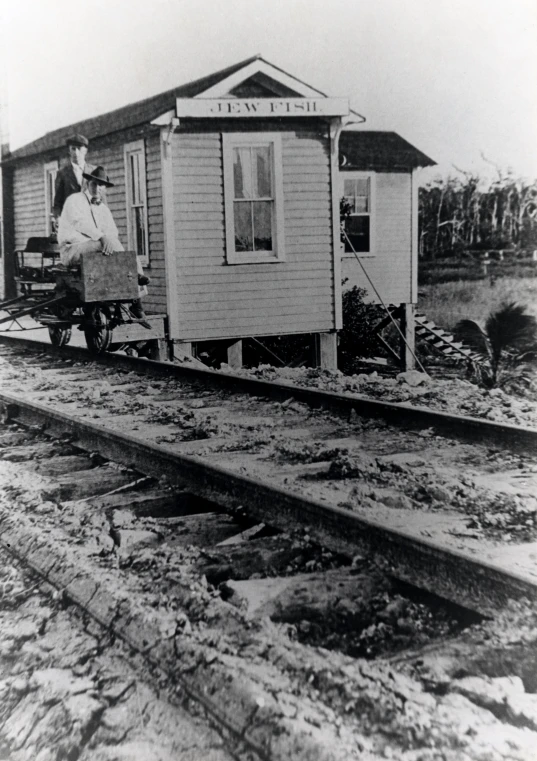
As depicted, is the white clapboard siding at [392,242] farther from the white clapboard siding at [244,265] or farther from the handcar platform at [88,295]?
the handcar platform at [88,295]

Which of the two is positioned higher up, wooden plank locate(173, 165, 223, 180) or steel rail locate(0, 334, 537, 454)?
wooden plank locate(173, 165, 223, 180)

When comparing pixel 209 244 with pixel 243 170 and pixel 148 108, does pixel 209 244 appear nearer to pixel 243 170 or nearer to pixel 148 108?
pixel 243 170

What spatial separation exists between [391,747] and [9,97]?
3242 millimetres

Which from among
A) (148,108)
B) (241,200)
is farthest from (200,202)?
(148,108)

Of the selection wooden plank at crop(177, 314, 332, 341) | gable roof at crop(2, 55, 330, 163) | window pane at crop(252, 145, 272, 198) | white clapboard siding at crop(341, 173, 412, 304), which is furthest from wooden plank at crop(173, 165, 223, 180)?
white clapboard siding at crop(341, 173, 412, 304)

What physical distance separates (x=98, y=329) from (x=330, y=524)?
3.36 meters

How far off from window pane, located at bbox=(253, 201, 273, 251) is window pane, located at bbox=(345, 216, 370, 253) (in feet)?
1.87

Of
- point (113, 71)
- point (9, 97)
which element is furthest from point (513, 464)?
point (9, 97)

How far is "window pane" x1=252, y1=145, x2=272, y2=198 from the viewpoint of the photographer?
12.5ft

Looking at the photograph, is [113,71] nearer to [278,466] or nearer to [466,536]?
[278,466]

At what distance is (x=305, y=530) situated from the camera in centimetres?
258

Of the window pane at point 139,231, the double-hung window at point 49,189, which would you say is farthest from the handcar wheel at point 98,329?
the double-hung window at point 49,189

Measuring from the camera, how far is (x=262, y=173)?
4.04 meters

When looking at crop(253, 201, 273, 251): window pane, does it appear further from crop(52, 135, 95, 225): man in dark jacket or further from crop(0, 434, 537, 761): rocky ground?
crop(0, 434, 537, 761): rocky ground
